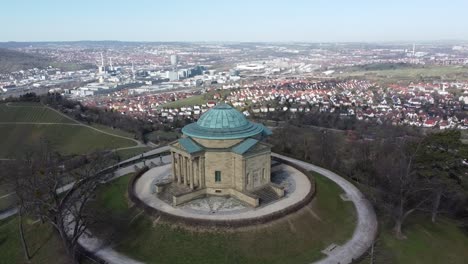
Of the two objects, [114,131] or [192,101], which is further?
[192,101]

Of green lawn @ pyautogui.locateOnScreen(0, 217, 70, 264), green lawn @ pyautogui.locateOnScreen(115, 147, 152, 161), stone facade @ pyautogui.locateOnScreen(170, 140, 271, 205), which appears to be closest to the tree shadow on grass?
green lawn @ pyautogui.locateOnScreen(0, 217, 70, 264)

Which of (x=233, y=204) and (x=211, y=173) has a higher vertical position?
(x=211, y=173)

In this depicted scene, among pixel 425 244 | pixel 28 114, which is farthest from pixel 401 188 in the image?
pixel 28 114

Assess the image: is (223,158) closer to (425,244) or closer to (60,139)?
(425,244)


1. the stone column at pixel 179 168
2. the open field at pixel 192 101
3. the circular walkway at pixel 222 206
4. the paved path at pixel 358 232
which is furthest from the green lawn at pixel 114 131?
the paved path at pixel 358 232

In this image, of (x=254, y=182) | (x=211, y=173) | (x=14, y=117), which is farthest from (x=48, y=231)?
(x=14, y=117)

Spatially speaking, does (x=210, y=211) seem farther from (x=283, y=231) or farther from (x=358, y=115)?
(x=358, y=115)
